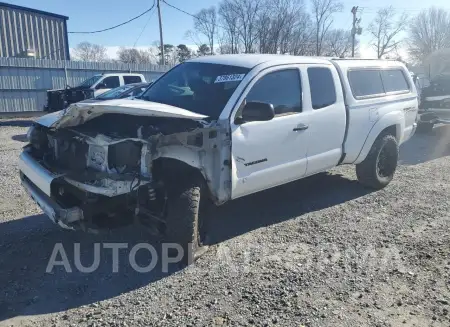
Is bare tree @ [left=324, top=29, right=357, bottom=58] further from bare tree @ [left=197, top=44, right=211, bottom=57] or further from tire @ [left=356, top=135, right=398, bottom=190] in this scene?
tire @ [left=356, top=135, right=398, bottom=190]

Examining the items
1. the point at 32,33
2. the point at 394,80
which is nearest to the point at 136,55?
the point at 32,33

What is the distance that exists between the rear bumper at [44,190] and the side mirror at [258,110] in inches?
72.2

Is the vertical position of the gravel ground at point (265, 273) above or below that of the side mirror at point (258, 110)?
below

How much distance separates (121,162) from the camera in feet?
11.8

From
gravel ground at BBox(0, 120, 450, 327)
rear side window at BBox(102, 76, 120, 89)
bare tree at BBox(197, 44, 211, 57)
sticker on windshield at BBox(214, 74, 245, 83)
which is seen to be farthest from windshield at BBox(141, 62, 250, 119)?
bare tree at BBox(197, 44, 211, 57)

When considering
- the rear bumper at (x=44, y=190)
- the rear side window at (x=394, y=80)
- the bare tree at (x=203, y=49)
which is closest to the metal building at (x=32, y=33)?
the rear bumper at (x=44, y=190)

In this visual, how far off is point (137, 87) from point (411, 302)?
9465mm

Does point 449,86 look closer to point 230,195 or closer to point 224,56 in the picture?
point 224,56

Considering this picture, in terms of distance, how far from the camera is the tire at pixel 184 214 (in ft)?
12.1

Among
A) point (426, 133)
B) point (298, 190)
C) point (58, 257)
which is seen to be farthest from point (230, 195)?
point (426, 133)

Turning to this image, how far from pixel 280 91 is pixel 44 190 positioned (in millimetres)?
2727

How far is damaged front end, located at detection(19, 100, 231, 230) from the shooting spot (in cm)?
347

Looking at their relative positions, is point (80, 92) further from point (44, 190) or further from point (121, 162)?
point (121, 162)

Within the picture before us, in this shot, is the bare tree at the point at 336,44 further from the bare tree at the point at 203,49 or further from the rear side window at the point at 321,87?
the rear side window at the point at 321,87
